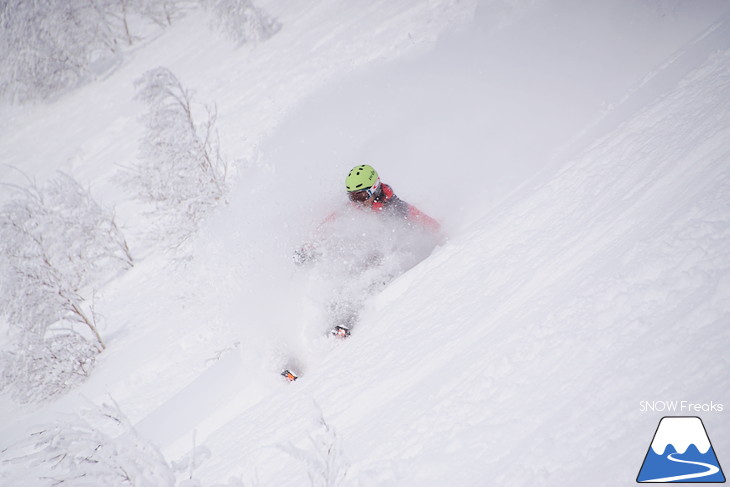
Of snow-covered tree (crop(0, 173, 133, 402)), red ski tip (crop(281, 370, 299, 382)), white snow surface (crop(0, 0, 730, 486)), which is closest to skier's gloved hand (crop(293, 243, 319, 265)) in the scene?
white snow surface (crop(0, 0, 730, 486))

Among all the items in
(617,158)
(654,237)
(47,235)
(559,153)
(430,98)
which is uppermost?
(430,98)

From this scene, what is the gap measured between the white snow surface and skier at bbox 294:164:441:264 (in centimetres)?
39

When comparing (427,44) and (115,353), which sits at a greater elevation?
(427,44)

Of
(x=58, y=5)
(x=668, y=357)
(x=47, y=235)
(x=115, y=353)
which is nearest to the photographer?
(x=668, y=357)

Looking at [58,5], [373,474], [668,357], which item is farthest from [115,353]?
[58,5]

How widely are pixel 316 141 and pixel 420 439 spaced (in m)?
10.6

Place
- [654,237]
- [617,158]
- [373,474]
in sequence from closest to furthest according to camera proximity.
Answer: [373,474]
[654,237]
[617,158]

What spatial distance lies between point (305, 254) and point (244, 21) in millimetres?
18153

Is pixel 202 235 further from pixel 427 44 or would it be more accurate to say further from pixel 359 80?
pixel 427 44

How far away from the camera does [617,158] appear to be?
4.14 metres

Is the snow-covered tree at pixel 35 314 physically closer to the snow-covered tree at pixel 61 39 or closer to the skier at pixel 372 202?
the skier at pixel 372 202

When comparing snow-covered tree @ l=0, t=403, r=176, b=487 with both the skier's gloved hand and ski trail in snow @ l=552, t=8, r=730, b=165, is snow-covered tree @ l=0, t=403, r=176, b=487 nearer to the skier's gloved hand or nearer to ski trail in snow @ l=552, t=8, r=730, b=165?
the skier's gloved hand

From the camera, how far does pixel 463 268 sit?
13.6 feet

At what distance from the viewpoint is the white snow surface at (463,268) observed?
2049 millimetres
